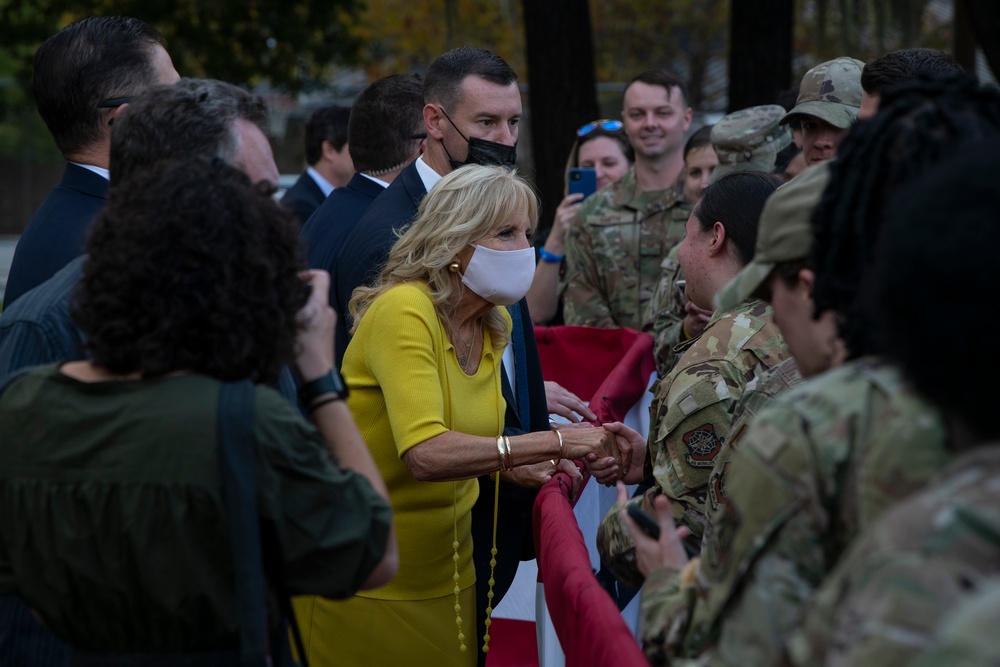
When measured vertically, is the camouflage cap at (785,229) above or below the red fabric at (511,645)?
above

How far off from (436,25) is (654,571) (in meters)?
25.0

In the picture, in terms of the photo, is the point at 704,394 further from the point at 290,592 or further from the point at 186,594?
the point at 186,594

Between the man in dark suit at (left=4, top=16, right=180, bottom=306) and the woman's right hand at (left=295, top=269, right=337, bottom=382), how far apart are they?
1222mm

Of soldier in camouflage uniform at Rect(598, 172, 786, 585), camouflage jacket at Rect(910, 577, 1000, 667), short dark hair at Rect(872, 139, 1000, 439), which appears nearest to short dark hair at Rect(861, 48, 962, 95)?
soldier in camouflage uniform at Rect(598, 172, 786, 585)

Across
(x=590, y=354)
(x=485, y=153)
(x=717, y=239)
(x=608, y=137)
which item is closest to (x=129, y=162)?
(x=717, y=239)

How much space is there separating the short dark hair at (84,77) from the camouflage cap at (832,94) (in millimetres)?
2771

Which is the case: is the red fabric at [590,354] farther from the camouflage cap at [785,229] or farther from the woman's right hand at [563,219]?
the camouflage cap at [785,229]

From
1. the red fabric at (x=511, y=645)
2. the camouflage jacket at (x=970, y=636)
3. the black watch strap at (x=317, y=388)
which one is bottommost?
the red fabric at (x=511, y=645)

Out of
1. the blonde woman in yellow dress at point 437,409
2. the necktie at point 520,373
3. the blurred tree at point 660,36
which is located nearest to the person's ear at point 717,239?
the blonde woman in yellow dress at point 437,409

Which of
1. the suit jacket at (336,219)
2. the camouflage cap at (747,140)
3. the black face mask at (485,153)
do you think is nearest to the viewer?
the black face mask at (485,153)

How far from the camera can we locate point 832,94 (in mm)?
4926

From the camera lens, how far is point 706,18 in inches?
1040

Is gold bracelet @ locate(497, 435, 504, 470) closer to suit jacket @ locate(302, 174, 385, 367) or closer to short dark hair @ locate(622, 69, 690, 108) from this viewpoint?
suit jacket @ locate(302, 174, 385, 367)

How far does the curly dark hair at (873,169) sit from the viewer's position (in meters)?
1.71
